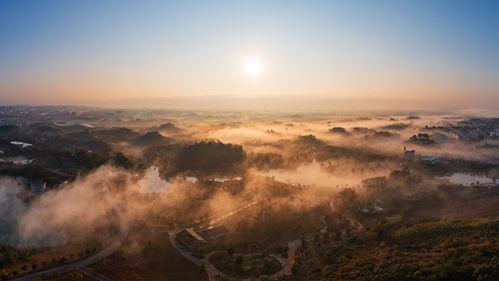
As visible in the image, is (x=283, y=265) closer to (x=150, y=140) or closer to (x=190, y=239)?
(x=190, y=239)

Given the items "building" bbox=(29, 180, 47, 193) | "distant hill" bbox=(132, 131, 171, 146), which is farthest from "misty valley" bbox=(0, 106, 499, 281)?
"distant hill" bbox=(132, 131, 171, 146)

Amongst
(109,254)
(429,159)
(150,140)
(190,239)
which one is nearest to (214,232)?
(190,239)

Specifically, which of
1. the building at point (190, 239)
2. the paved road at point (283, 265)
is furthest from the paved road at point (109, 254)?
the paved road at point (283, 265)

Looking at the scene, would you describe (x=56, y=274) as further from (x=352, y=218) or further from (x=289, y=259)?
(x=352, y=218)

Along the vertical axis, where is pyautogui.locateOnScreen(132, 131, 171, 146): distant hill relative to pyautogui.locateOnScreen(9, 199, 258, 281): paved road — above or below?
above

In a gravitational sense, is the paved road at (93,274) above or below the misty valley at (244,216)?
below

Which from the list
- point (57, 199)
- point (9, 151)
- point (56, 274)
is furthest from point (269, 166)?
point (9, 151)

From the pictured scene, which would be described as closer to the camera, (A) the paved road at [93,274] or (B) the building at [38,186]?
(A) the paved road at [93,274]

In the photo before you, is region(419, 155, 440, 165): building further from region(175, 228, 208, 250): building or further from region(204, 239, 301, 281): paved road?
region(175, 228, 208, 250): building

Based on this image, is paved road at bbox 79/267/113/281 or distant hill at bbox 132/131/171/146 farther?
distant hill at bbox 132/131/171/146

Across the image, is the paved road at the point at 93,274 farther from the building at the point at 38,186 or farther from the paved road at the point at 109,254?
the building at the point at 38,186

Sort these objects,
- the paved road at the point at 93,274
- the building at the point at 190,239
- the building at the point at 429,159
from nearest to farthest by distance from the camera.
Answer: the paved road at the point at 93,274, the building at the point at 190,239, the building at the point at 429,159
